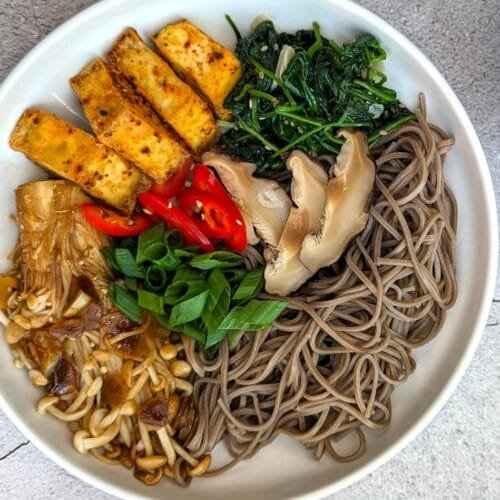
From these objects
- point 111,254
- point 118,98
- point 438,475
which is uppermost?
point 118,98

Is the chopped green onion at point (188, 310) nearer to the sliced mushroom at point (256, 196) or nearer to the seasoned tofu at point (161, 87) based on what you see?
the sliced mushroom at point (256, 196)

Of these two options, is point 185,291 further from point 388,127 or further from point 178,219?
point 388,127

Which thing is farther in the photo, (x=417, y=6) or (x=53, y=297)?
(x=417, y=6)

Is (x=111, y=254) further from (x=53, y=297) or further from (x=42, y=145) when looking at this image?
(x=42, y=145)

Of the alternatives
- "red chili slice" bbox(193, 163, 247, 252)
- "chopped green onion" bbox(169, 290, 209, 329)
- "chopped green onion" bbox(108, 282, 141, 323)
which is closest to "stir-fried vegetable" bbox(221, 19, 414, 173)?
"red chili slice" bbox(193, 163, 247, 252)

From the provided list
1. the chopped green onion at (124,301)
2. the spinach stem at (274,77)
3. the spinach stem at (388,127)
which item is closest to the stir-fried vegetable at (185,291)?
the chopped green onion at (124,301)

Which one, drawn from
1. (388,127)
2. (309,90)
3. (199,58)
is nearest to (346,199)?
(388,127)

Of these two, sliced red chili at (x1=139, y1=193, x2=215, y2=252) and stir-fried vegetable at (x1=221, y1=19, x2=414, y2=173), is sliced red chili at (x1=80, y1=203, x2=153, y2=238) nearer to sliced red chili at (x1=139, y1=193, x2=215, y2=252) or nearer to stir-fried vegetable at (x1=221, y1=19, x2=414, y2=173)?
sliced red chili at (x1=139, y1=193, x2=215, y2=252)

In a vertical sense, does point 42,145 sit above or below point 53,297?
above

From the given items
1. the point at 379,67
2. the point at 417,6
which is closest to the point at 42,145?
the point at 379,67
